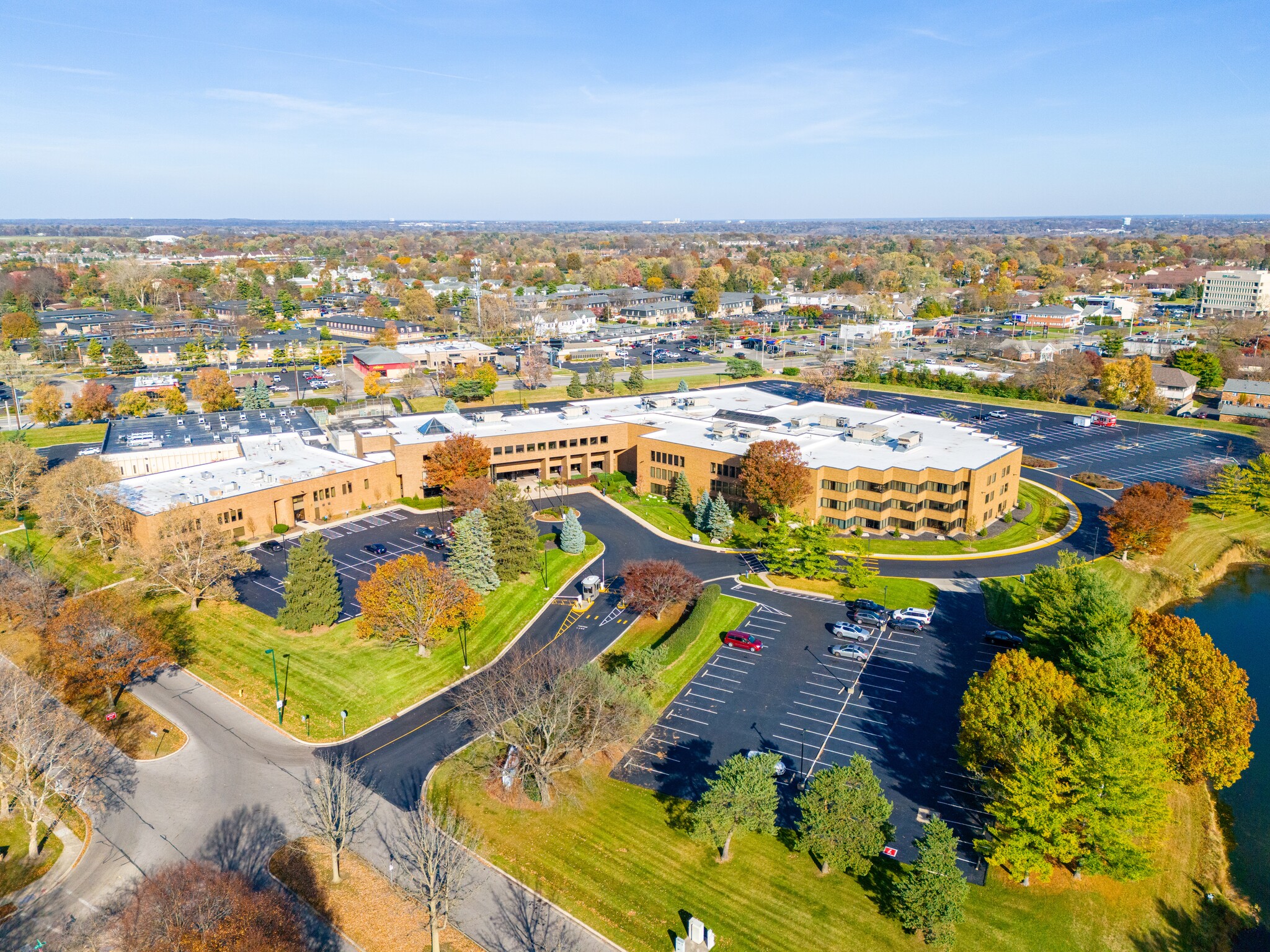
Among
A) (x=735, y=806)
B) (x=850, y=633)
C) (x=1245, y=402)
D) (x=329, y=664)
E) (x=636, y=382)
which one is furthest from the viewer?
(x=636, y=382)

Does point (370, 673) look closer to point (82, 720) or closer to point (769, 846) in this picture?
point (82, 720)

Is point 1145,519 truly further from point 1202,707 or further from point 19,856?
point 19,856

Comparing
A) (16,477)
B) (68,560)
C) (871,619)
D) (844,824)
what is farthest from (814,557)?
(16,477)

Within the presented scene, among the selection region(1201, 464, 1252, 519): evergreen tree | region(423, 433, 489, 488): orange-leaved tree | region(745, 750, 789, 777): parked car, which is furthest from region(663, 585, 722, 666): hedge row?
region(1201, 464, 1252, 519): evergreen tree

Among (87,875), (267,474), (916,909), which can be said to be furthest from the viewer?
(267,474)

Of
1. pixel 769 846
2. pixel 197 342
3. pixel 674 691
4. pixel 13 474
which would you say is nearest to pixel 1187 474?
pixel 674 691

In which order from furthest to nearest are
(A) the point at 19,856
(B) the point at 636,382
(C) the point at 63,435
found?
(B) the point at 636,382, (C) the point at 63,435, (A) the point at 19,856

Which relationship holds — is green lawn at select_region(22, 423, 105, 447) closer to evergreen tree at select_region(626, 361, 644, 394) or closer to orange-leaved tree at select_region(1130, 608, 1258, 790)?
evergreen tree at select_region(626, 361, 644, 394)
